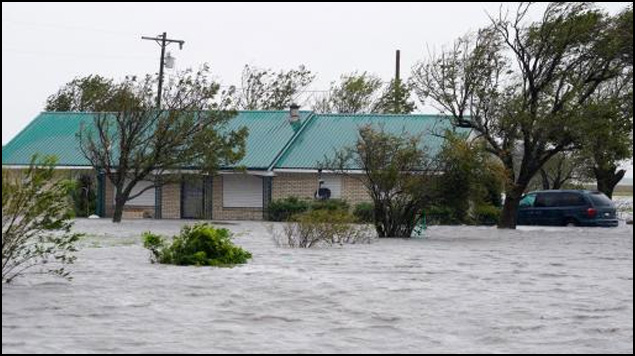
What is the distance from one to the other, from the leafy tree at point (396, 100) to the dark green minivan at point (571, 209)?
1498 centimetres

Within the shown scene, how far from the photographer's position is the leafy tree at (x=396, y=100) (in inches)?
2131

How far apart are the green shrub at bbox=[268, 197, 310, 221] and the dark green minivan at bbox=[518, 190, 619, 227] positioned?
895 centimetres

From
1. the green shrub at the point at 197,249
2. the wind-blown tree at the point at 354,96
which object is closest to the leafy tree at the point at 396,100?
the wind-blown tree at the point at 354,96

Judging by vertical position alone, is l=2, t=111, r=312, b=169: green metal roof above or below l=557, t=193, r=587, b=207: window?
above

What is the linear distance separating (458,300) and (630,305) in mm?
2074

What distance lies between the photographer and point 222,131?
3934 centimetres

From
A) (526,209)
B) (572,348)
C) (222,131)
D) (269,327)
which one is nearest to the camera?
(572,348)

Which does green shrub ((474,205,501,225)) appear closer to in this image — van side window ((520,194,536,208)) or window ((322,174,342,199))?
van side window ((520,194,536,208))

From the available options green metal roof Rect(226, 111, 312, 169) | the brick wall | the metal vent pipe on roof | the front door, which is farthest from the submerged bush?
the metal vent pipe on roof

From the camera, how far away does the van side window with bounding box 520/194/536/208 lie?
119 feet

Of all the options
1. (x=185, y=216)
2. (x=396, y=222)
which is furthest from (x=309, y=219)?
(x=185, y=216)

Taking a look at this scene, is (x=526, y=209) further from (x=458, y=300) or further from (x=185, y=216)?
(x=458, y=300)

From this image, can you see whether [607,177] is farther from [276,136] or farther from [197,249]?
[197,249]

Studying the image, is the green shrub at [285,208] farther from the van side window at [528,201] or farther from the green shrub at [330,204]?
the van side window at [528,201]
